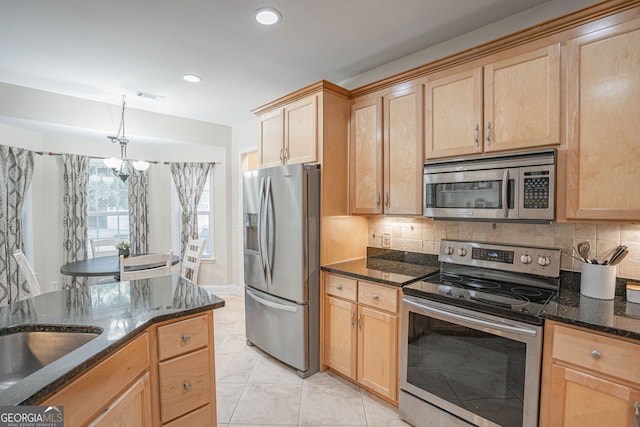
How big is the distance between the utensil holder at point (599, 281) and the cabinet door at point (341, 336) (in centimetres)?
143

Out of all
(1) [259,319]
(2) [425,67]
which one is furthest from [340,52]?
(1) [259,319]

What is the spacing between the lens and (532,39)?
1757 mm

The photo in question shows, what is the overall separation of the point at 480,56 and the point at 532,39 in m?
0.28

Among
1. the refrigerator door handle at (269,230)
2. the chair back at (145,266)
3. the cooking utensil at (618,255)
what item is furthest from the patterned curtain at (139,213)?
the cooking utensil at (618,255)

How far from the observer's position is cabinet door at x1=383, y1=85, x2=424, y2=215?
2.27 meters

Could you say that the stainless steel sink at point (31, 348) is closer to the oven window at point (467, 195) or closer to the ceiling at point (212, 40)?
the ceiling at point (212, 40)

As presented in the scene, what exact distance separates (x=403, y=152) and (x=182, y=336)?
1.91m

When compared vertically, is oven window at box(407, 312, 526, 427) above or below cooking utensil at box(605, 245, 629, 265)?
below

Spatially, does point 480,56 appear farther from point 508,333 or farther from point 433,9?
point 508,333

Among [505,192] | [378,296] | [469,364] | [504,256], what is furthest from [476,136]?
[469,364]

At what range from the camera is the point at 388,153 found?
8.04 ft

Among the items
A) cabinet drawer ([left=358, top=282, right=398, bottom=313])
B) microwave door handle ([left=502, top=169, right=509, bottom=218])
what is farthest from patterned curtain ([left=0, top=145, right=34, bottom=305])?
microwave door handle ([left=502, top=169, right=509, bottom=218])

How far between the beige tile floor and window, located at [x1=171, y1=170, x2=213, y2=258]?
2391 mm

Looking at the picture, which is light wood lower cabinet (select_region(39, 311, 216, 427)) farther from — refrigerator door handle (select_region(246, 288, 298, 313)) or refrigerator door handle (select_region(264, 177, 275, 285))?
refrigerator door handle (select_region(264, 177, 275, 285))
